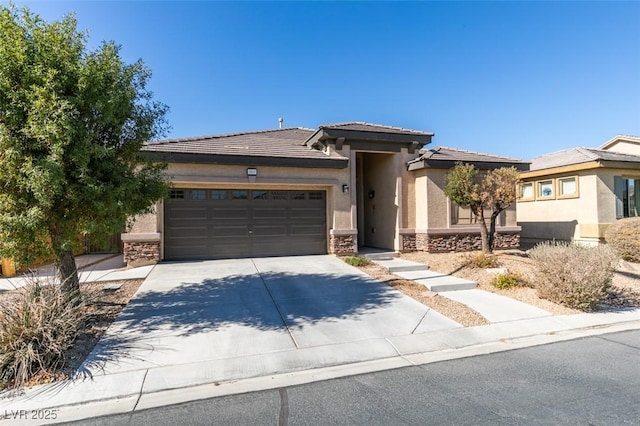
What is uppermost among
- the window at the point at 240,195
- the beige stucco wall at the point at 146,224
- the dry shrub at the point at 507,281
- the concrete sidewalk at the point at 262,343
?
the window at the point at 240,195

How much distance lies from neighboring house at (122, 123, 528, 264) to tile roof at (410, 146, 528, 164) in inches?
2.4

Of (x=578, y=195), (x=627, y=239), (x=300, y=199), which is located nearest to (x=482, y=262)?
(x=627, y=239)

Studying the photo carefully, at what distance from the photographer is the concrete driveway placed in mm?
4590

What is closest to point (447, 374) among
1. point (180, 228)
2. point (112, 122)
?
point (112, 122)

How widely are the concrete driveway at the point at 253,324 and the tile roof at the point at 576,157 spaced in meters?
12.6

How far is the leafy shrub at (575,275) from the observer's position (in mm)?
6773

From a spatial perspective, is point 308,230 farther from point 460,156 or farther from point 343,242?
point 460,156

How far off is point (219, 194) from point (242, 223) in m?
1.30

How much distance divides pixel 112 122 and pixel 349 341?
5262 millimetres

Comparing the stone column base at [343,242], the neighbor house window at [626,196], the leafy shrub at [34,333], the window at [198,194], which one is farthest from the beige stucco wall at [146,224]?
the neighbor house window at [626,196]

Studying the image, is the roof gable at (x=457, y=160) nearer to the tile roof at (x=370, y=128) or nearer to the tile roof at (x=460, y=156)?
the tile roof at (x=460, y=156)

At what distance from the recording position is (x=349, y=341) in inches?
208

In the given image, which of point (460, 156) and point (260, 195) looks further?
point (460, 156)

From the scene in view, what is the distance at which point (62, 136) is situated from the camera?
4.77 m
